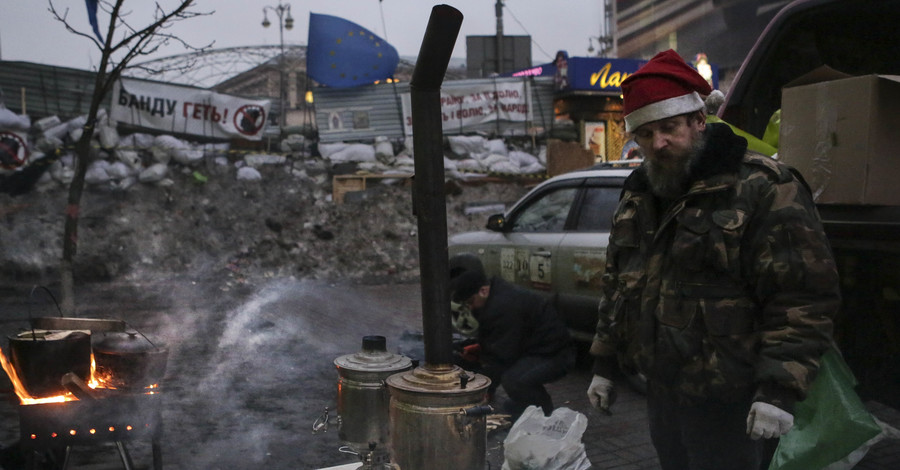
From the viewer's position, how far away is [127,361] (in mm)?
4039

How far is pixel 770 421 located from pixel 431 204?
4.84 ft

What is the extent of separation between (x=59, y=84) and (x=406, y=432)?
16401mm

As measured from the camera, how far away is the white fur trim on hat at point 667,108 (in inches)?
104

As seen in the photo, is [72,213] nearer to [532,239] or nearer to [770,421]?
[532,239]

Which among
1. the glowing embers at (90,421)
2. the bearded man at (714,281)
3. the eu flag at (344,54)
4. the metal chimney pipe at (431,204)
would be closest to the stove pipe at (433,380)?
the metal chimney pipe at (431,204)

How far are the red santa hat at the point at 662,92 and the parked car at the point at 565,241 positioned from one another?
363 centimetres

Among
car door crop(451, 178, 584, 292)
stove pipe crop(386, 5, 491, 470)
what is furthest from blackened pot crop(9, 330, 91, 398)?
car door crop(451, 178, 584, 292)

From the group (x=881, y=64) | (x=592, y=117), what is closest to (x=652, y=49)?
(x=592, y=117)

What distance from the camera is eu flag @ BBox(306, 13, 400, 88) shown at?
714 inches

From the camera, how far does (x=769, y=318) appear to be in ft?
8.15

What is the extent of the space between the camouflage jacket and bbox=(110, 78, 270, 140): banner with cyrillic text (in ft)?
52.6

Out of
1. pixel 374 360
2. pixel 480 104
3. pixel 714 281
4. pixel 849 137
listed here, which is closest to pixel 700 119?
pixel 714 281

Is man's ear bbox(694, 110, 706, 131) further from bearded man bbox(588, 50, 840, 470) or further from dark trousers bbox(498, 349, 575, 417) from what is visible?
dark trousers bbox(498, 349, 575, 417)

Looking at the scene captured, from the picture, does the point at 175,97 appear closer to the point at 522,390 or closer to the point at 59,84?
the point at 59,84
